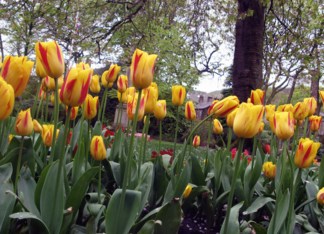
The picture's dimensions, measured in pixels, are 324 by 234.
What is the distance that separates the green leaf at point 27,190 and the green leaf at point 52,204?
66 mm

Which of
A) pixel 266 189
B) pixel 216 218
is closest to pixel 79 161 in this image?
pixel 216 218

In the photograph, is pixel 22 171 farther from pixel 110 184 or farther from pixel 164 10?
pixel 164 10

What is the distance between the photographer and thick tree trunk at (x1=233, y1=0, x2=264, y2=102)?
206 inches

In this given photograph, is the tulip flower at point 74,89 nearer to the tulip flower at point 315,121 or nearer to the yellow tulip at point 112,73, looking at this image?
the yellow tulip at point 112,73

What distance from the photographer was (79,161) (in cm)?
149

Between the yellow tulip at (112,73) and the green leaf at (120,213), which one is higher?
the yellow tulip at (112,73)

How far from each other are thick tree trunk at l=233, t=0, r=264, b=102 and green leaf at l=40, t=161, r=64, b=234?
14.0 ft

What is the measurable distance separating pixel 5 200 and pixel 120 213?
12.1 inches

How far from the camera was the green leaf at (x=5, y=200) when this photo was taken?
108 cm

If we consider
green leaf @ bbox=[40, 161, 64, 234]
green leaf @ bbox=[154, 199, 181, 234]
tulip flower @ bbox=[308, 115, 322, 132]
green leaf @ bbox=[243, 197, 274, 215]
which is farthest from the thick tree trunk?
green leaf @ bbox=[40, 161, 64, 234]

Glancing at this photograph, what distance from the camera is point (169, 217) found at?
1175 mm

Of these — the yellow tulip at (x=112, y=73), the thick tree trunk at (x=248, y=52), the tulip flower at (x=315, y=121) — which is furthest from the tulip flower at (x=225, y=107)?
the thick tree trunk at (x=248, y=52)

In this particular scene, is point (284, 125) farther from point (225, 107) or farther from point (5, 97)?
point (5, 97)

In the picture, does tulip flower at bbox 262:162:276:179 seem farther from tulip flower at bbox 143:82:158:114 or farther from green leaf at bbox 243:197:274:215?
tulip flower at bbox 143:82:158:114
